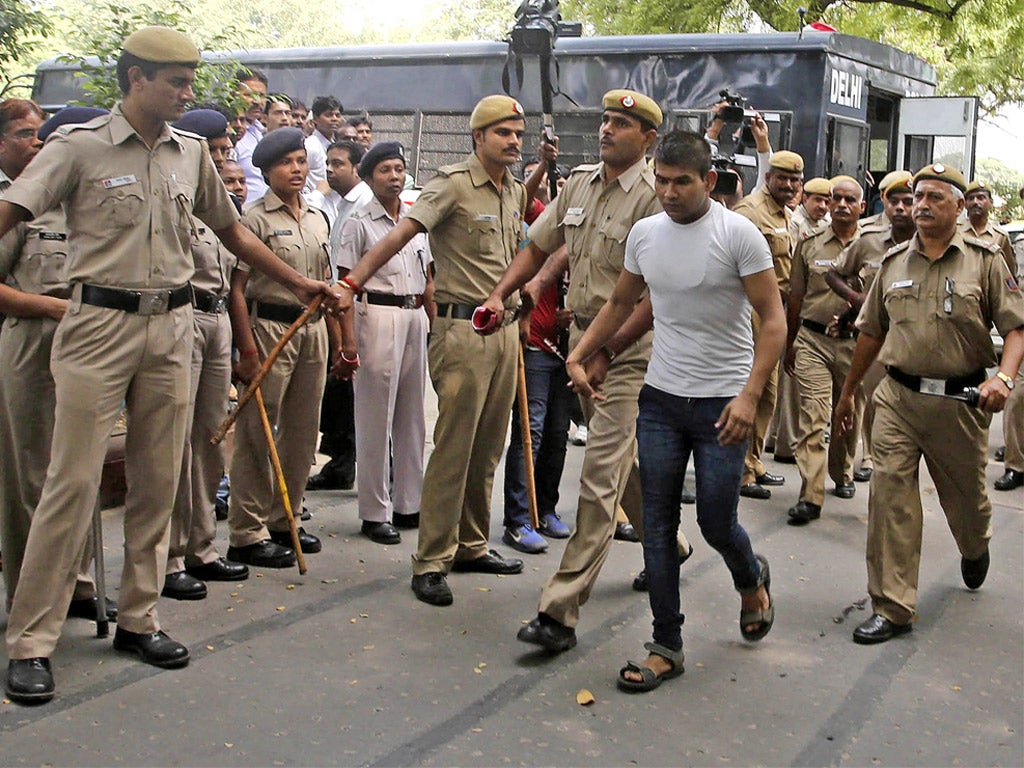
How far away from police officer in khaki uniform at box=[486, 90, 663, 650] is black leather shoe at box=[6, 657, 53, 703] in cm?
175

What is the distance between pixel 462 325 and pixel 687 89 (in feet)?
25.7

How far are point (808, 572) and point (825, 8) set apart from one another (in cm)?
1553

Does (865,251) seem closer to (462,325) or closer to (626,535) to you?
(626,535)

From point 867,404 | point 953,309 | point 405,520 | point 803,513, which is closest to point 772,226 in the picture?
point 867,404

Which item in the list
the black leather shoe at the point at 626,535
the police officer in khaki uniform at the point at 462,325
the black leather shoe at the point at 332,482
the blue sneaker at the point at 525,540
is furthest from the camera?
the black leather shoe at the point at 332,482

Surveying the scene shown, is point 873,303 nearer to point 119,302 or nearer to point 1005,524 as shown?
point 1005,524

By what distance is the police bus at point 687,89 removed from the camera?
12.6m

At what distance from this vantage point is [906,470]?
227 inches

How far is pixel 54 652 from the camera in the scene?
4.98 metres

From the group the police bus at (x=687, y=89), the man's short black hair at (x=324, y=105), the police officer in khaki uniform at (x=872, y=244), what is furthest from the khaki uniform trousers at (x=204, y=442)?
the police bus at (x=687, y=89)

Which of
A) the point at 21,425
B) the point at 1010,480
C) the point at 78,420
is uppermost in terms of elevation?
the point at 78,420

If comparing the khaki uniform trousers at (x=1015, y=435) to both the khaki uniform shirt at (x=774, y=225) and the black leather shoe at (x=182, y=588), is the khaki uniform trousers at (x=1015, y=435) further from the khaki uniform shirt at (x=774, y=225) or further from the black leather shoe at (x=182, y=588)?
the black leather shoe at (x=182, y=588)

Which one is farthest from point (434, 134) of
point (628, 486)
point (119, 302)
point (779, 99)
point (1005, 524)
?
point (119, 302)

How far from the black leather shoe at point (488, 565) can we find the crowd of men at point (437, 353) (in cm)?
1
